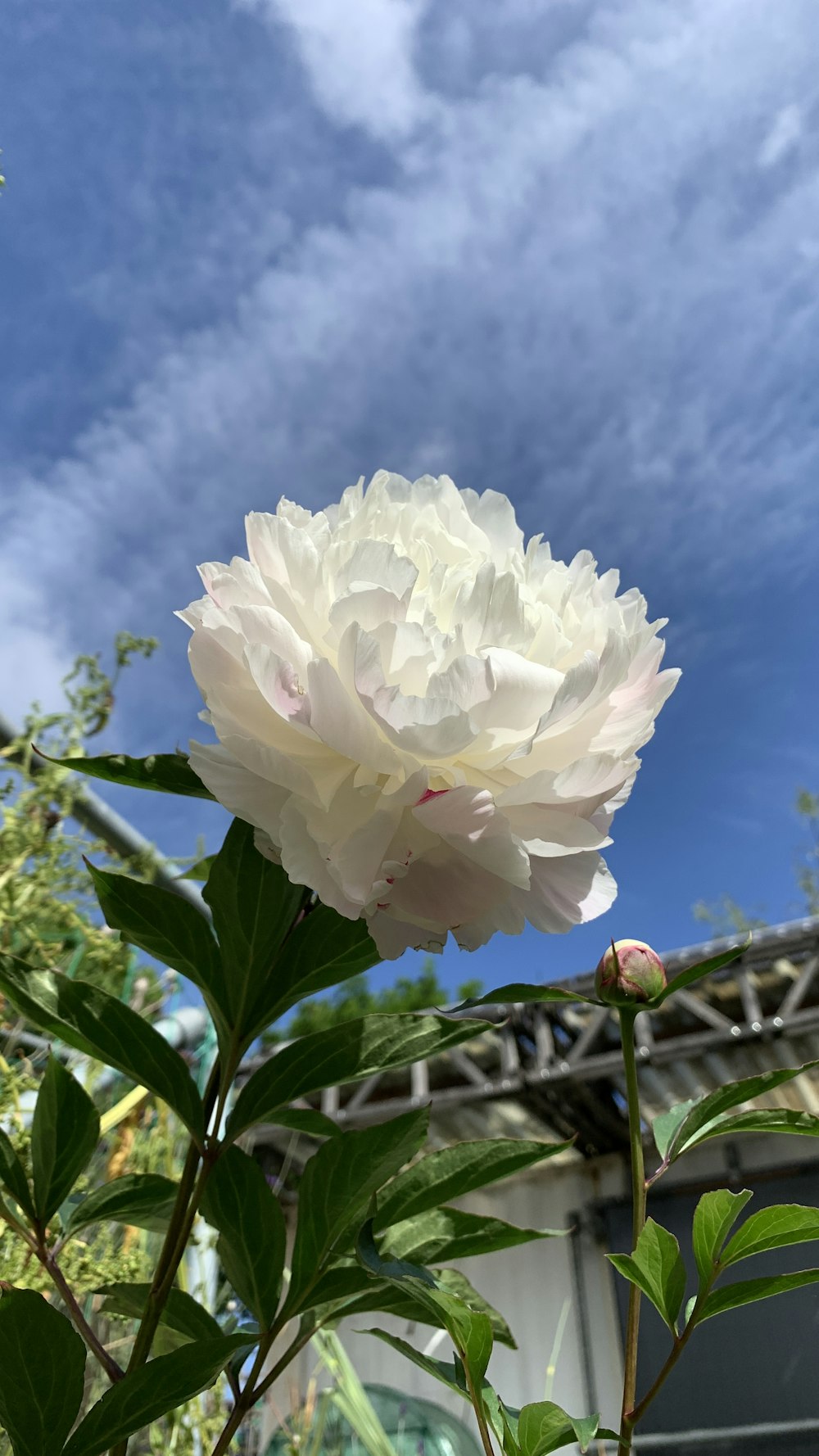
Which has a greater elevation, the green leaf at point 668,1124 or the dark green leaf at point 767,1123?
the green leaf at point 668,1124

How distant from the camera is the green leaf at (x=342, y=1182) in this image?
403 millimetres

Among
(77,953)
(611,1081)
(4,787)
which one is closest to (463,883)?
(4,787)

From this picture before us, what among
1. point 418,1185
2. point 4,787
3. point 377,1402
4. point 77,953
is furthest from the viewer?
point 377,1402

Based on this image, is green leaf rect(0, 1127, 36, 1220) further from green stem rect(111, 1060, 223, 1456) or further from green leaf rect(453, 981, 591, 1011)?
green leaf rect(453, 981, 591, 1011)

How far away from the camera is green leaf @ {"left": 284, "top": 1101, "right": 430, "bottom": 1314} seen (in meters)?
0.40

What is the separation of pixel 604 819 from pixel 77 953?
92 cm

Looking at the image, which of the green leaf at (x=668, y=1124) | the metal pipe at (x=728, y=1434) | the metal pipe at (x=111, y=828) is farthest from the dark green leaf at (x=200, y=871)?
the metal pipe at (x=728, y=1434)

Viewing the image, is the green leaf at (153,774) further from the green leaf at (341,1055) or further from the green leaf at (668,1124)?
the green leaf at (668,1124)

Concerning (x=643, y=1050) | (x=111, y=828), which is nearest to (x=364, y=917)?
(x=111, y=828)

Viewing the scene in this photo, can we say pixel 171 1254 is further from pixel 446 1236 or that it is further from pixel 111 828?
pixel 111 828

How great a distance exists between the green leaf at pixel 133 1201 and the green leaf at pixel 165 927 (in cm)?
11

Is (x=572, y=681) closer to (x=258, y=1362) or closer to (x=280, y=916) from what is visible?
(x=280, y=916)

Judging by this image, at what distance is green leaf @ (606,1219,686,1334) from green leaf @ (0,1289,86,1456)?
0.69 ft

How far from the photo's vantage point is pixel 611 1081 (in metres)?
4.62
